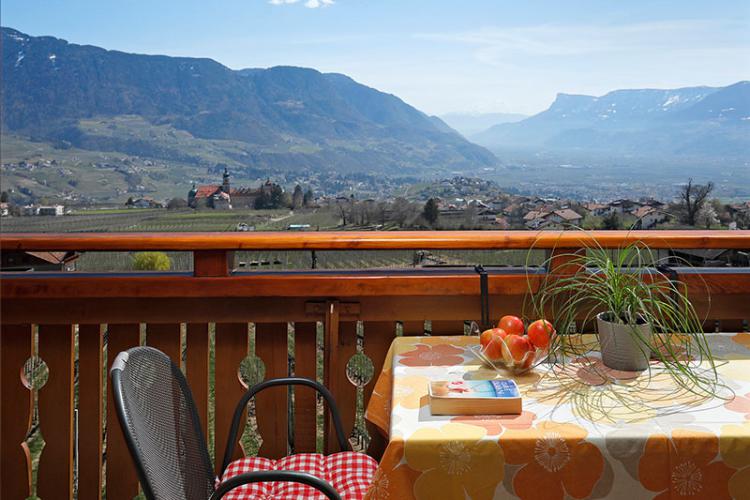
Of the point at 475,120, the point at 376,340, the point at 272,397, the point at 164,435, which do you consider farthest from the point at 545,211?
the point at 475,120

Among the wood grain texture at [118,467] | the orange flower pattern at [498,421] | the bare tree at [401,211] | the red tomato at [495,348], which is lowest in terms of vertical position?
the wood grain texture at [118,467]

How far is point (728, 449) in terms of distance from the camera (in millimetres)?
1284

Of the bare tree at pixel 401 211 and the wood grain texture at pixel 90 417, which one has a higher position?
the bare tree at pixel 401 211

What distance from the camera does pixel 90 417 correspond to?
221cm

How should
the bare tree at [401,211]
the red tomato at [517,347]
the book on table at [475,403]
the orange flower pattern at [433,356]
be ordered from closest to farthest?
the book on table at [475,403] → the red tomato at [517,347] → the orange flower pattern at [433,356] → the bare tree at [401,211]

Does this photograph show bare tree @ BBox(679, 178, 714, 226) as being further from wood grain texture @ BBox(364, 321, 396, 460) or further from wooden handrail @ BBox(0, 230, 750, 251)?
wood grain texture @ BBox(364, 321, 396, 460)

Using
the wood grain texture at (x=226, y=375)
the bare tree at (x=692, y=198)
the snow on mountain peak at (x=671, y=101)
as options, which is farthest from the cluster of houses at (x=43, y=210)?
the snow on mountain peak at (x=671, y=101)

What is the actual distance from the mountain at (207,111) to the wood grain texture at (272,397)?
136 centimetres

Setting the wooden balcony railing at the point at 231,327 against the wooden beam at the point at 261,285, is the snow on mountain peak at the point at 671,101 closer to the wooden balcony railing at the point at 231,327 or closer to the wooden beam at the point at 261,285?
the wooden balcony railing at the point at 231,327

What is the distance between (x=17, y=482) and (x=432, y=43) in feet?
10.5

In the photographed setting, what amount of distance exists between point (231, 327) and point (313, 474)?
0.69 metres

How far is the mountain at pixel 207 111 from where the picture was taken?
3.56m

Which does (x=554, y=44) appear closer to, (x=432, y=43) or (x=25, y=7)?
(x=432, y=43)

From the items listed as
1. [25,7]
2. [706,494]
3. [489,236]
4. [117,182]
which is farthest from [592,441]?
[25,7]
